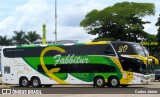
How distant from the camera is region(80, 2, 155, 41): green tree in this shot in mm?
81062

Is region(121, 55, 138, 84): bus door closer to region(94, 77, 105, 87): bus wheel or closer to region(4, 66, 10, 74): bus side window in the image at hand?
region(94, 77, 105, 87): bus wheel

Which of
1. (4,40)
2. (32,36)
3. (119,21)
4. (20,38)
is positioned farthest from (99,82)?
(4,40)

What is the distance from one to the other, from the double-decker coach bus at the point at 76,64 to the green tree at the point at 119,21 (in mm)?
45318

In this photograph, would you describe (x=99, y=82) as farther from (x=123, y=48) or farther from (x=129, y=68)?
(x=123, y=48)

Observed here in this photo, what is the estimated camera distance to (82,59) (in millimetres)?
34062

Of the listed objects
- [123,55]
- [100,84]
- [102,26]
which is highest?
[102,26]

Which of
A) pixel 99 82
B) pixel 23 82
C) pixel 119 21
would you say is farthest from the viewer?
pixel 119 21

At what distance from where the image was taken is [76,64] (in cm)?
3453

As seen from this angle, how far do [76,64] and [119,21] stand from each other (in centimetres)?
4810

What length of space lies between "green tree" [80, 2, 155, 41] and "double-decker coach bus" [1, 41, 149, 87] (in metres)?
45.3

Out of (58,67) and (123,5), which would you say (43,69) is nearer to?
(58,67)

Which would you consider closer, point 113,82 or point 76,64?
point 113,82

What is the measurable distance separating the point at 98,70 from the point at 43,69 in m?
4.92

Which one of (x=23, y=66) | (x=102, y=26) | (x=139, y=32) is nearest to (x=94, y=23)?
(x=102, y=26)
